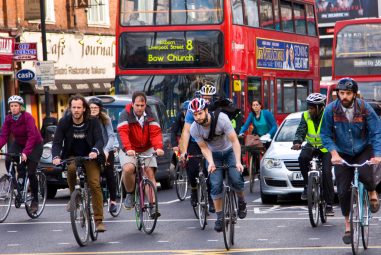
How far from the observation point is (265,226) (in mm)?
15969

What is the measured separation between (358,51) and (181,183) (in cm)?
1360

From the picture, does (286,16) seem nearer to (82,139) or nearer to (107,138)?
(107,138)

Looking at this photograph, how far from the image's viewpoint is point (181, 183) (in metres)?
21.1

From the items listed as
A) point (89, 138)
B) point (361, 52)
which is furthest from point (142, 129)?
point (361, 52)

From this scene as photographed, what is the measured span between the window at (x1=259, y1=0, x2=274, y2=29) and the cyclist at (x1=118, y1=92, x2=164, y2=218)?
12463 millimetres

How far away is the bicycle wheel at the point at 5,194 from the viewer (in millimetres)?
17625

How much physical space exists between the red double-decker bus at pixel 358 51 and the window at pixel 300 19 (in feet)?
8.12

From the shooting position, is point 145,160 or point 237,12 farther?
point 237,12

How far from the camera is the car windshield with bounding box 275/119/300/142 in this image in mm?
20266

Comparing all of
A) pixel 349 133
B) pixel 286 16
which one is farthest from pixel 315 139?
pixel 286 16

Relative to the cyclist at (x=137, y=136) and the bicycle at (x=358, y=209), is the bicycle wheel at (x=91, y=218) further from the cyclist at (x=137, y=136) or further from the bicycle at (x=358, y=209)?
the bicycle at (x=358, y=209)

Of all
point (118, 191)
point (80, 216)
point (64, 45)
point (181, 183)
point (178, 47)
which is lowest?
point (181, 183)

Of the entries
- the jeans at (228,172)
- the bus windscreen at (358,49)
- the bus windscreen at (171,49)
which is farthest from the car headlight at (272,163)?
the bus windscreen at (358,49)

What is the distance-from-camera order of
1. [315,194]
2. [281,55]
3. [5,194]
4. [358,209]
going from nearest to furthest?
[358,209]
[315,194]
[5,194]
[281,55]
